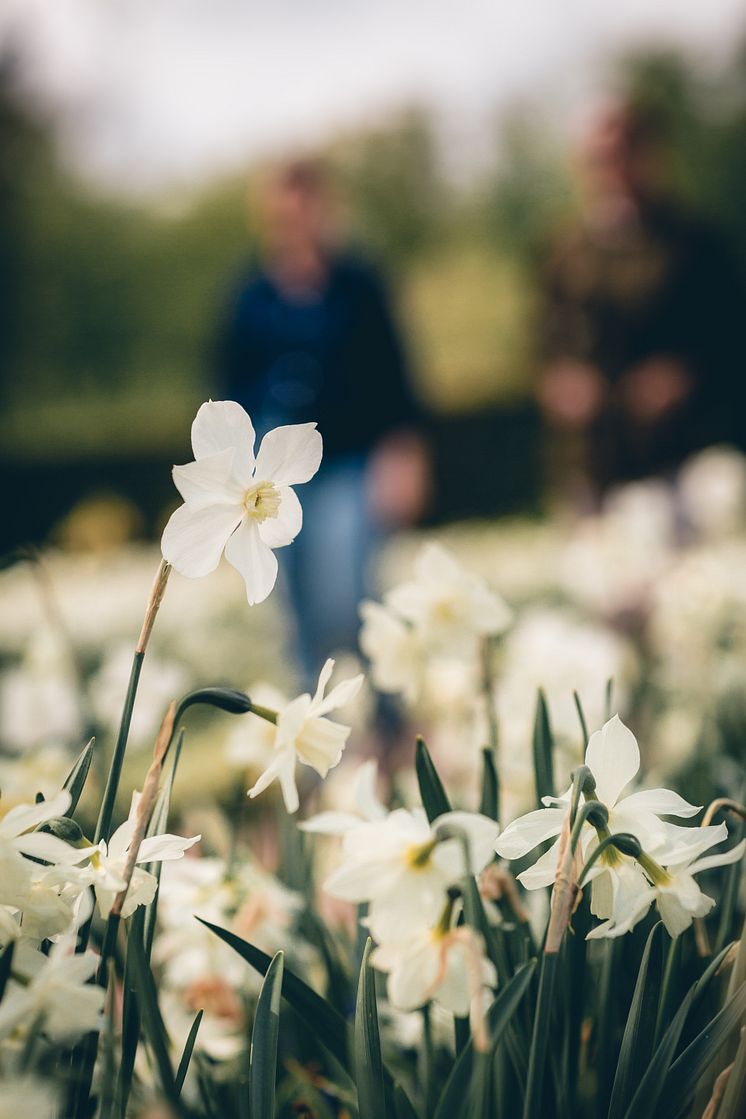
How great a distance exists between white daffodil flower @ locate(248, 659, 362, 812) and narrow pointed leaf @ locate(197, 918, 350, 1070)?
133 mm

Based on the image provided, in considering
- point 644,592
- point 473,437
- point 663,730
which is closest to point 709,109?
point 473,437

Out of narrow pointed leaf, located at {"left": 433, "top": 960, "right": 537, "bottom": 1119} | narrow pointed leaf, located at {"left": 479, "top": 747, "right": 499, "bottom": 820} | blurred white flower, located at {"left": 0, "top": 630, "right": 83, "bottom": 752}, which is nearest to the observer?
narrow pointed leaf, located at {"left": 433, "top": 960, "right": 537, "bottom": 1119}

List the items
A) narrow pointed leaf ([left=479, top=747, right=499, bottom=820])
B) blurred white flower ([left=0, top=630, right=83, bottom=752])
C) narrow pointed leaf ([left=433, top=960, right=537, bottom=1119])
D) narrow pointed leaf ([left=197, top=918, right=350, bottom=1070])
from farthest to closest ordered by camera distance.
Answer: blurred white flower ([left=0, top=630, right=83, bottom=752]) < narrow pointed leaf ([left=479, top=747, right=499, bottom=820]) < narrow pointed leaf ([left=197, top=918, right=350, bottom=1070]) < narrow pointed leaf ([left=433, top=960, right=537, bottom=1119])

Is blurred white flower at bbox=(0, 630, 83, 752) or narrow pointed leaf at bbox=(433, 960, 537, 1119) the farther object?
blurred white flower at bbox=(0, 630, 83, 752)

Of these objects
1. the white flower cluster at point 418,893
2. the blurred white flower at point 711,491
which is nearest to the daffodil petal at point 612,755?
the white flower cluster at point 418,893

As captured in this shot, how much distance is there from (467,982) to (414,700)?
21.8 inches

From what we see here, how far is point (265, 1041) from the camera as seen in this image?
2.15ft

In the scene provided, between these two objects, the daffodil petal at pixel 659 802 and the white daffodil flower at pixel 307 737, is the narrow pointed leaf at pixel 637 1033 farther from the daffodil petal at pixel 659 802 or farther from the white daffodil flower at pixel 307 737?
the white daffodil flower at pixel 307 737

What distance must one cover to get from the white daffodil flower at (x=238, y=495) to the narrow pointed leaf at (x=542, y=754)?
375mm

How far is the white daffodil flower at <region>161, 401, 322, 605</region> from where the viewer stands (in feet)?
2.04

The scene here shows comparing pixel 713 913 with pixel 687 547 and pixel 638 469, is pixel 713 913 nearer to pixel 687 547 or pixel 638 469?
→ pixel 687 547

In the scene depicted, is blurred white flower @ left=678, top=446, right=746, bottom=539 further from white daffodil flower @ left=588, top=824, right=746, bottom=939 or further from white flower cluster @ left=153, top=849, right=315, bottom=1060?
white daffodil flower @ left=588, top=824, right=746, bottom=939

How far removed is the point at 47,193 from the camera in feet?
35.8

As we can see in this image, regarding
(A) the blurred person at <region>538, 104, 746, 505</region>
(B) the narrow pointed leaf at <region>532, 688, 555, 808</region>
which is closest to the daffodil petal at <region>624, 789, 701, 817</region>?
(B) the narrow pointed leaf at <region>532, 688, 555, 808</region>
